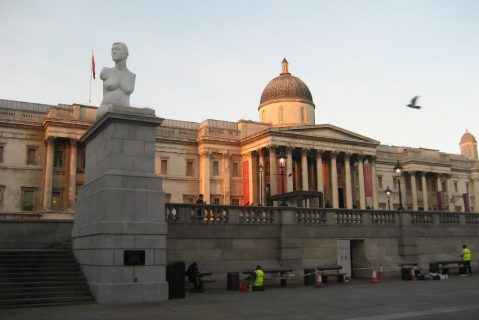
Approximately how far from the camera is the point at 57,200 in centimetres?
5362

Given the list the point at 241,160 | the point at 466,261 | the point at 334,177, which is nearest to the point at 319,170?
the point at 334,177

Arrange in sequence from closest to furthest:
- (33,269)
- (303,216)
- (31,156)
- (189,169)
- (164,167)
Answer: (33,269) < (303,216) < (31,156) < (164,167) < (189,169)

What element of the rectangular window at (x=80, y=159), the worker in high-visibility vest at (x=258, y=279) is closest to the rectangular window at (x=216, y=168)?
the rectangular window at (x=80, y=159)

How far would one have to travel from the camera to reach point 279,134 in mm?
59156

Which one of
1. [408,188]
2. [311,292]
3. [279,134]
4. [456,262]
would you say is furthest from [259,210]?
[408,188]

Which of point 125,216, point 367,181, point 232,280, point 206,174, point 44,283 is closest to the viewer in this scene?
point 44,283

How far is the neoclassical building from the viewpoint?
52594mm

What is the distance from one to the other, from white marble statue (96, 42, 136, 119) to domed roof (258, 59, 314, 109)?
171ft

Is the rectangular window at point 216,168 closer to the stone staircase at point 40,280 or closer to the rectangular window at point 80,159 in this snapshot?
the rectangular window at point 80,159

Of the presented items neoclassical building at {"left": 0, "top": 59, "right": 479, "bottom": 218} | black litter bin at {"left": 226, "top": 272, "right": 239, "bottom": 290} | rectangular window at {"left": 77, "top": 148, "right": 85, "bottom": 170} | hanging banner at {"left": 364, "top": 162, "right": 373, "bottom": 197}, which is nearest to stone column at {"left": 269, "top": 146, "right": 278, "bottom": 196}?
neoclassical building at {"left": 0, "top": 59, "right": 479, "bottom": 218}

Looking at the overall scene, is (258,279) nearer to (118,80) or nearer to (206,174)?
(118,80)

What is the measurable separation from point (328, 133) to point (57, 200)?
33.2m

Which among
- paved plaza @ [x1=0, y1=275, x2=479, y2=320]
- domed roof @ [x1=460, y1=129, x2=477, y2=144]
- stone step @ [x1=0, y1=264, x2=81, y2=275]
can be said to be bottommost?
paved plaza @ [x1=0, y1=275, x2=479, y2=320]

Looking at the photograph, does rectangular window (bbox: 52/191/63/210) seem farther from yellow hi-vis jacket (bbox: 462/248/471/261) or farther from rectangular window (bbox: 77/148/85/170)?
yellow hi-vis jacket (bbox: 462/248/471/261)
